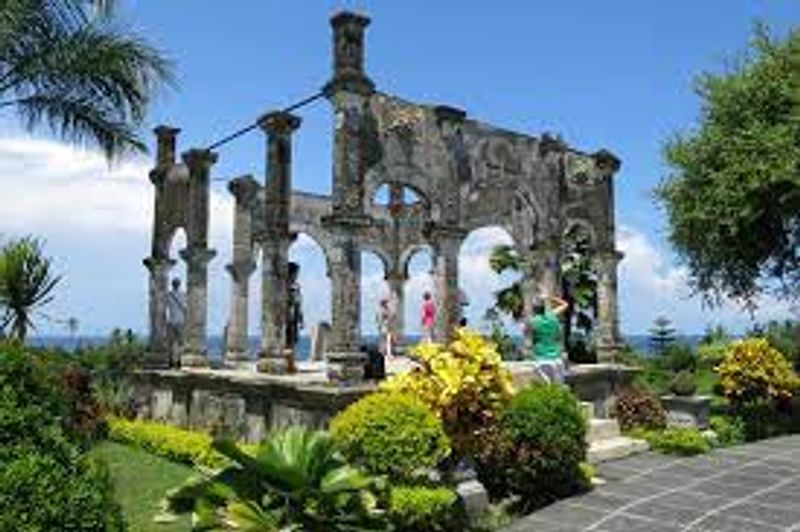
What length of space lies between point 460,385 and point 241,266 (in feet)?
45.7

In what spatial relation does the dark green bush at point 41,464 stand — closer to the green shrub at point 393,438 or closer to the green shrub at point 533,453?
the green shrub at point 393,438

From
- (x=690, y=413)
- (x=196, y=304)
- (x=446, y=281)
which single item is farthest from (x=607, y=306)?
(x=196, y=304)

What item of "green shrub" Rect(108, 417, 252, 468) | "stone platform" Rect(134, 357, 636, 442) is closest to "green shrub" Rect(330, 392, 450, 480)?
"stone platform" Rect(134, 357, 636, 442)

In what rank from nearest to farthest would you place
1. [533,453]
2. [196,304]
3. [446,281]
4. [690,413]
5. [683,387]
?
[533,453] < [446,281] < [690,413] < [683,387] < [196,304]

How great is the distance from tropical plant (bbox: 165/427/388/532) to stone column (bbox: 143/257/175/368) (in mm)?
11992

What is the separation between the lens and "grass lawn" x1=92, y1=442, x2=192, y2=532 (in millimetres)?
10297

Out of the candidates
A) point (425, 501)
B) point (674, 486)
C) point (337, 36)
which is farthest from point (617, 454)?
point (337, 36)

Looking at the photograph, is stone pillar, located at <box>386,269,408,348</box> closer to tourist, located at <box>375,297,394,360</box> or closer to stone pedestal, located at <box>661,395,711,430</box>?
tourist, located at <box>375,297,394,360</box>

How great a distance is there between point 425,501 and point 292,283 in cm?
1157

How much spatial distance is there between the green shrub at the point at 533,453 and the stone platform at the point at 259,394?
2397mm

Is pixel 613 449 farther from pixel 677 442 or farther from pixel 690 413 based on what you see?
pixel 690 413

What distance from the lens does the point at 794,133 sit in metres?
20.0

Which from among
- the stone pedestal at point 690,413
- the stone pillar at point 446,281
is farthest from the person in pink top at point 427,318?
the stone pedestal at point 690,413

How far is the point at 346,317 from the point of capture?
48.9 feet
